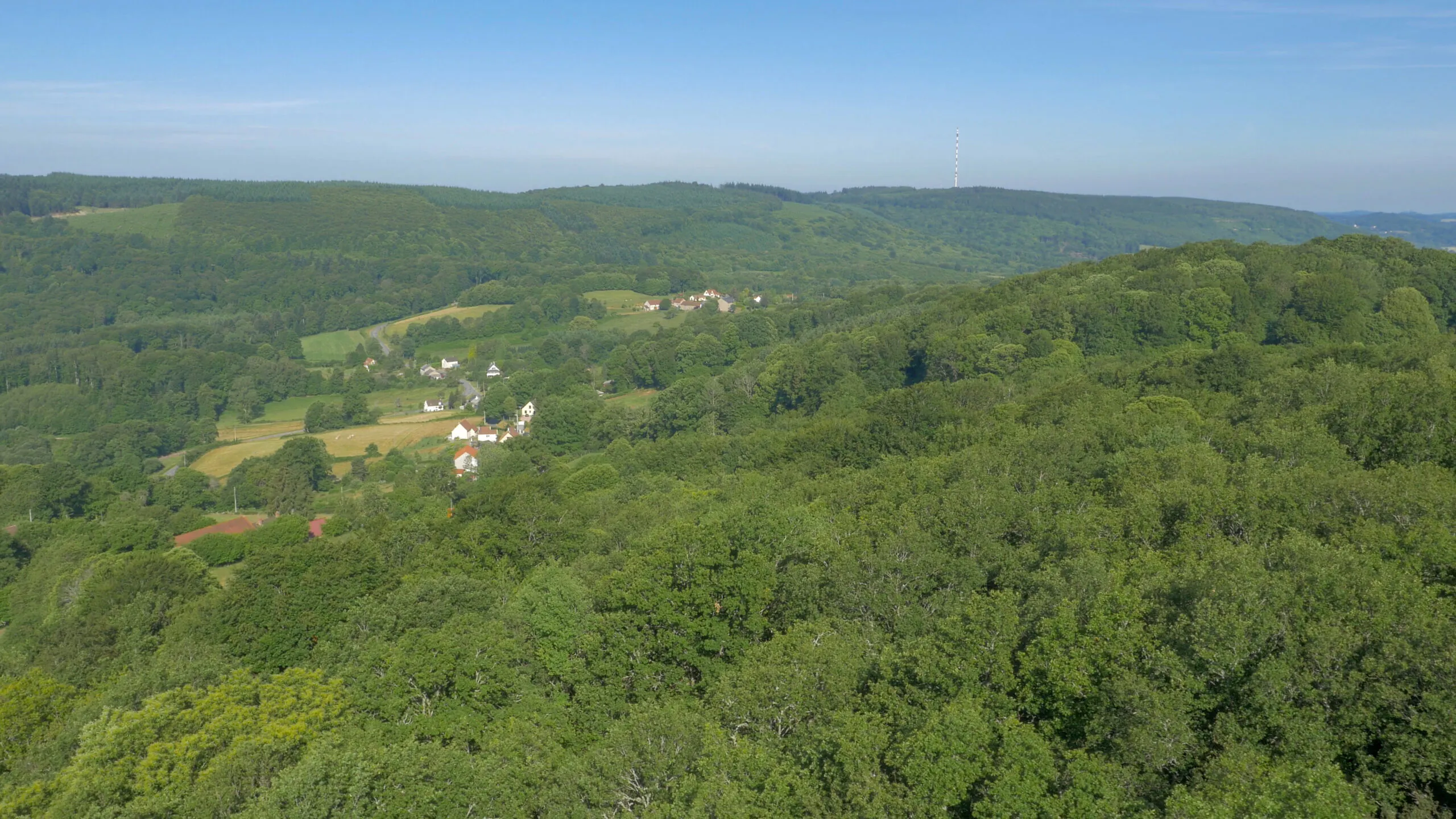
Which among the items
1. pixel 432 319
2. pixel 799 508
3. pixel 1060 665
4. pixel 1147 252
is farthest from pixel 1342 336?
pixel 432 319

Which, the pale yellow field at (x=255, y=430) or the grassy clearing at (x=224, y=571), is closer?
the grassy clearing at (x=224, y=571)

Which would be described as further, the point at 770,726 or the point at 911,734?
the point at 770,726

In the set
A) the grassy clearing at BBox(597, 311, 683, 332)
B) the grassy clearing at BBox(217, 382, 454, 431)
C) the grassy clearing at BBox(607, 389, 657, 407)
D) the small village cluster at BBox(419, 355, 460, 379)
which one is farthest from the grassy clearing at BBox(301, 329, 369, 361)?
the grassy clearing at BBox(607, 389, 657, 407)

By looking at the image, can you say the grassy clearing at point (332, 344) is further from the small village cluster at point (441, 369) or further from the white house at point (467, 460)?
the white house at point (467, 460)

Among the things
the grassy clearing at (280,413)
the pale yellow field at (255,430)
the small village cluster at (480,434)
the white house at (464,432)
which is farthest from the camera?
the grassy clearing at (280,413)

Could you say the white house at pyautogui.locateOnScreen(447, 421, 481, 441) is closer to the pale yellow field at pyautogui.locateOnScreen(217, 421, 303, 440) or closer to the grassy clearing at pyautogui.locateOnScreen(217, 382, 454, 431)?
the grassy clearing at pyautogui.locateOnScreen(217, 382, 454, 431)

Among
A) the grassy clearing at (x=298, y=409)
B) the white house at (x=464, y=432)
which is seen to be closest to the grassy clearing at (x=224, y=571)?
the white house at (x=464, y=432)

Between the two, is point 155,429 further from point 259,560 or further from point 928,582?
point 928,582
